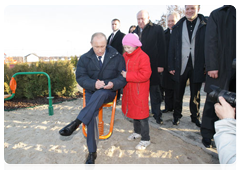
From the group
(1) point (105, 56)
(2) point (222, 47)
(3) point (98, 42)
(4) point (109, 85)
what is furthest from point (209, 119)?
(3) point (98, 42)

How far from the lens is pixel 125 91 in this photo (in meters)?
2.73

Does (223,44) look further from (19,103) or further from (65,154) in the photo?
(19,103)

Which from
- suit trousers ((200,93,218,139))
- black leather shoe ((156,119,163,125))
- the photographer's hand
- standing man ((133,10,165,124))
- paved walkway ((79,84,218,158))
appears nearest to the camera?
the photographer's hand

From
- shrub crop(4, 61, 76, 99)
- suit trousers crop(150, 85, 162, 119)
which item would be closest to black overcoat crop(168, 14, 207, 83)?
suit trousers crop(150, 85, 162, 119)

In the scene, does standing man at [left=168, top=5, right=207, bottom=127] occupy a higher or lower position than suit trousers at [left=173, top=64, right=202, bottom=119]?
higher

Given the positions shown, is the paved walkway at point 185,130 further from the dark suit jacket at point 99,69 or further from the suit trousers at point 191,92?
the dark suit jacket at point 99,69

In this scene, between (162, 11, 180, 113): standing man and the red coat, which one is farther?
(162, 11, 180, 113): standing man

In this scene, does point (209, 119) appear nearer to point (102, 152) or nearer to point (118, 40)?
point (102, 152)

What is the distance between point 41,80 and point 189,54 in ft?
14.6

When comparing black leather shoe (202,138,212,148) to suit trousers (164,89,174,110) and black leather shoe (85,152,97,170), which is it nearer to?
black leather shoe (85,152,97,170)

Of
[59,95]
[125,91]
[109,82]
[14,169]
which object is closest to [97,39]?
[109,82]

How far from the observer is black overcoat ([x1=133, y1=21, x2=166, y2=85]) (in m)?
3.51

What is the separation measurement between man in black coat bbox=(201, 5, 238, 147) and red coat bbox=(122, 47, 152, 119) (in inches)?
34.0

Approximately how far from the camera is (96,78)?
2.68 m
